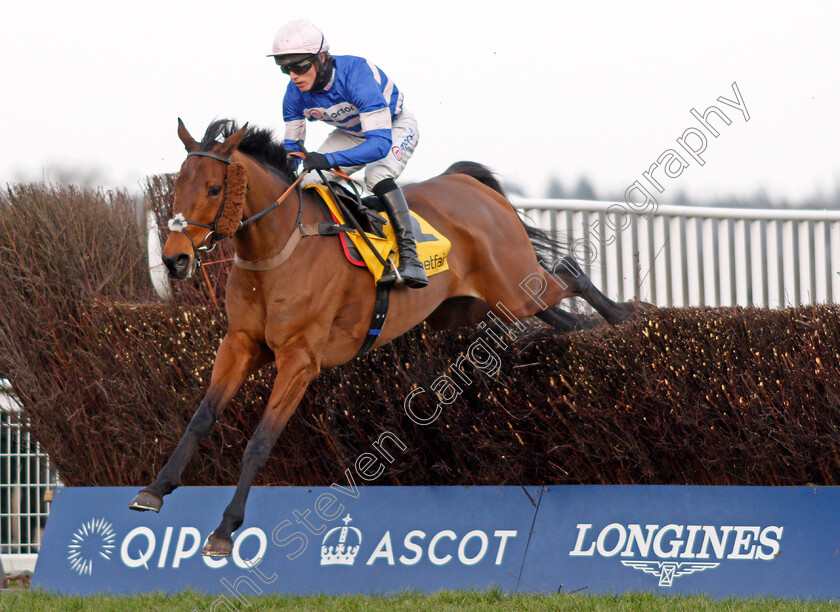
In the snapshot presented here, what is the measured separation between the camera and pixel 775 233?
300 inches

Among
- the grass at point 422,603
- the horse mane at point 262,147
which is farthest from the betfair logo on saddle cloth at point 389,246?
the grass at point 422,603

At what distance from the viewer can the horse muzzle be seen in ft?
12.3

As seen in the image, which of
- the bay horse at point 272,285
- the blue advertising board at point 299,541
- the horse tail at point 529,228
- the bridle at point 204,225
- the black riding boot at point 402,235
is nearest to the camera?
the bridle at point 204,225

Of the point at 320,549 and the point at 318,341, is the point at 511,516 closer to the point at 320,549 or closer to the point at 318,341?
the point at 320,549

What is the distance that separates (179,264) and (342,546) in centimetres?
214

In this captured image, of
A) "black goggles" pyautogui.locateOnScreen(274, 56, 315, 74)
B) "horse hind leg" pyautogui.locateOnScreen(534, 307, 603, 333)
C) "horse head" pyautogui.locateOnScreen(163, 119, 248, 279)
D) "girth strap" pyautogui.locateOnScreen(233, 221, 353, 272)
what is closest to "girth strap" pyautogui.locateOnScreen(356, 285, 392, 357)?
"girth strap" pyautogui.locateOnScreen(233, 221, 353, 272)

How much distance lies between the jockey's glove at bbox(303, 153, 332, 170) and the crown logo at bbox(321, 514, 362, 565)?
1.98m

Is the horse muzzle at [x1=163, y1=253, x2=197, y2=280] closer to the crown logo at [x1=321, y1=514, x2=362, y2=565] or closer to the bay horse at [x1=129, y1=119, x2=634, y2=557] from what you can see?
the bay horse at [x1=129, y1=119, x2=634, y2=557]

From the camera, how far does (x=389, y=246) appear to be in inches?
188

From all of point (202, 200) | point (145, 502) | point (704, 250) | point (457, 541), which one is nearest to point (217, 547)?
point (145, 502)

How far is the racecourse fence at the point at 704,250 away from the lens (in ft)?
24.2

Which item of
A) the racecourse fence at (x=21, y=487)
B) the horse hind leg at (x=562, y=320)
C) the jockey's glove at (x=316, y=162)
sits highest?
the jockey's glove at (x=316, y=162)

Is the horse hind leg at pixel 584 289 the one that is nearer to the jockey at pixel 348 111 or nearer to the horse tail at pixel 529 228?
the horse tail at pixel 529 228

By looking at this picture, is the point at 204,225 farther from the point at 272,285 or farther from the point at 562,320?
the point at 562,320
